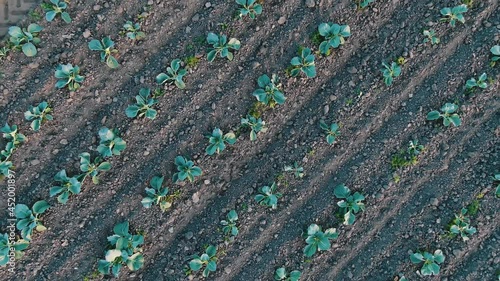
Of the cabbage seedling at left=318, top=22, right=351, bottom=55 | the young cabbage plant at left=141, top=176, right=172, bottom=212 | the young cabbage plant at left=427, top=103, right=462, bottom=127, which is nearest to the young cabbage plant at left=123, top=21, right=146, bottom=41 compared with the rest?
the young cabbage plant at left=141, top=176, right=172, bottom=212

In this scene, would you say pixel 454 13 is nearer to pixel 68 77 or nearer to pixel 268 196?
pixel 268 196

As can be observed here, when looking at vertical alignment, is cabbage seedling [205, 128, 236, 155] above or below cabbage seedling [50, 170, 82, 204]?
above

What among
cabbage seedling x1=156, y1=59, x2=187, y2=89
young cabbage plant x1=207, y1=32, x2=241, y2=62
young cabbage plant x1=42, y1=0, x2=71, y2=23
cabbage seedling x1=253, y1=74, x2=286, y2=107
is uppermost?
young cabbage plant x1=42, y1=0, x2=71, y2=23

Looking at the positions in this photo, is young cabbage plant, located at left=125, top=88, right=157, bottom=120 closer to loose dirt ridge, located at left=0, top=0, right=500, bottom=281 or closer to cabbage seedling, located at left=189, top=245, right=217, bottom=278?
loose dirt ridge, located at left=0, top=0, right=500, bottom=281

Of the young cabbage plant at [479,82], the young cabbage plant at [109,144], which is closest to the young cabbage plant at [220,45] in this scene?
the young cabbage plant at [109,144]

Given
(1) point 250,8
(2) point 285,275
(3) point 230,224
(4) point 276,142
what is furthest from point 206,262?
(1) point 250,8

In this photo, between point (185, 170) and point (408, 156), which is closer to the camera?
point (185, 170)

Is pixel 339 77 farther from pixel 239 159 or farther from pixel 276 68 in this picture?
pixel 239 159
